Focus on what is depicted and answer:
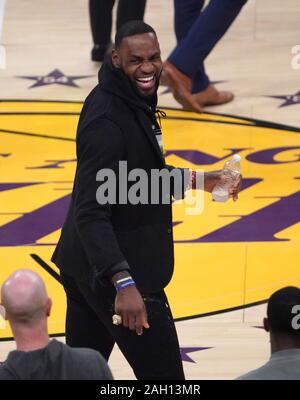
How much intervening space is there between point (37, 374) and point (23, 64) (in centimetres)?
591

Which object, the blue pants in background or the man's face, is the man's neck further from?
the blue pants in background

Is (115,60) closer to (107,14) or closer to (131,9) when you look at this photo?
(131,9)

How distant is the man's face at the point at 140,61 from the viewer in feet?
13.4

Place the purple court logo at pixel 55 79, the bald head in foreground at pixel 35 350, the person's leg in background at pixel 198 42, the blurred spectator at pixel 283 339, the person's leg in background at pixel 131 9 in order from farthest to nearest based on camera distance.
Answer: the purple court logo at pixel 55 79
the person's leg in background at pixel 131 9
the person's leg in background at pixel 198 42
the blurred spectator at pixel 283 339
the bald head in foreground at pixel 35 350

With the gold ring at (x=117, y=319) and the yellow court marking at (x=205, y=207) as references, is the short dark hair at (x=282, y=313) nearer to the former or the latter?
the gold ring at (x=117, y=319)

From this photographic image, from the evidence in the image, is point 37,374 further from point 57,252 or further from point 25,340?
point 57,252

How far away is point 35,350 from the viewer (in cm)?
336

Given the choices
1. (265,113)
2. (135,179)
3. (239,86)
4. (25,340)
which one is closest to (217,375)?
(135,179)

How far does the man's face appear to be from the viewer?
4.10 meters

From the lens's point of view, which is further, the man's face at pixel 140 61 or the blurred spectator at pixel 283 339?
the man's face at pixel 140 61

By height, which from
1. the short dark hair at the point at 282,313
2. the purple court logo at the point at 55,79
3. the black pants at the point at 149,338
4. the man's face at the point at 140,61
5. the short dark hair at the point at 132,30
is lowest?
the black pants at the point at 149,338

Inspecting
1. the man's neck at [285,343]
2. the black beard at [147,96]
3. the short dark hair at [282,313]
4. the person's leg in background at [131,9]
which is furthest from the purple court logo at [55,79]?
the man's neck at [285,343]

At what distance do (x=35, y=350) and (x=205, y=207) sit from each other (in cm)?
354

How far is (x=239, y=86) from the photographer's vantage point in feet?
28.1
